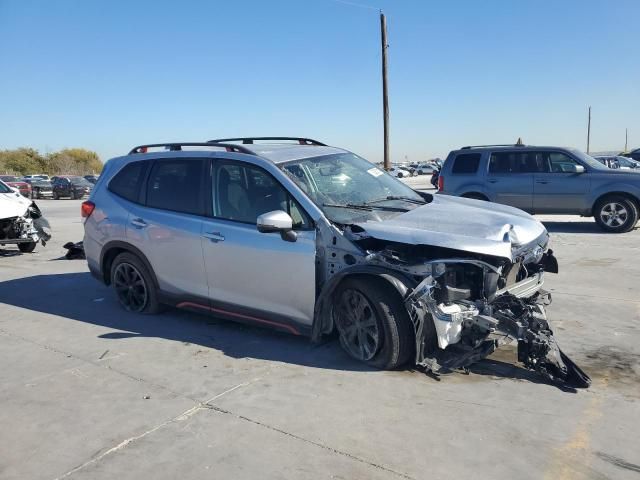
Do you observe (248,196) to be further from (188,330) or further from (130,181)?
(130,181)

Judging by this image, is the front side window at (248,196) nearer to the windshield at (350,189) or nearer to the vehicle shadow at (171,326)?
the windshield at (350,189)

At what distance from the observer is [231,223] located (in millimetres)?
5102

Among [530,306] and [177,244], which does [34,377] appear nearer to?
[177,244]

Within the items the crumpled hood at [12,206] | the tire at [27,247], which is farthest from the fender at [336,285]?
the tire at [27,247]

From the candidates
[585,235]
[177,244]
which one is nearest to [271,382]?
[177,244]

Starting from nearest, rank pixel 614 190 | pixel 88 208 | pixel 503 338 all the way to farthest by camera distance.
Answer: pixel 503 338 < pixel 88 208 < pixel 614 190

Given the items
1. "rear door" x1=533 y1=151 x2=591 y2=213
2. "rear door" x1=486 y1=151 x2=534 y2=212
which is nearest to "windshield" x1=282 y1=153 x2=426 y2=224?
"rear door" x1=486 y1=151 x2=534 y2=212

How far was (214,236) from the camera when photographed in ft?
16.9

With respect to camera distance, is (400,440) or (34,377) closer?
(400,440)

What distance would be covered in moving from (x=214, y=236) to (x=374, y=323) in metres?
1.79

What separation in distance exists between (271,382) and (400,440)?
1.27 metres

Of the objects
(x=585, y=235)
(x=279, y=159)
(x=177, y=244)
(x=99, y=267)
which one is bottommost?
(x=585, y=235)

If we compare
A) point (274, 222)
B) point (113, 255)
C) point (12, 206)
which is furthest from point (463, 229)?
point (12, 206)

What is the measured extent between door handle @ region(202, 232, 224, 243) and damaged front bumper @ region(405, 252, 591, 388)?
1.94m
